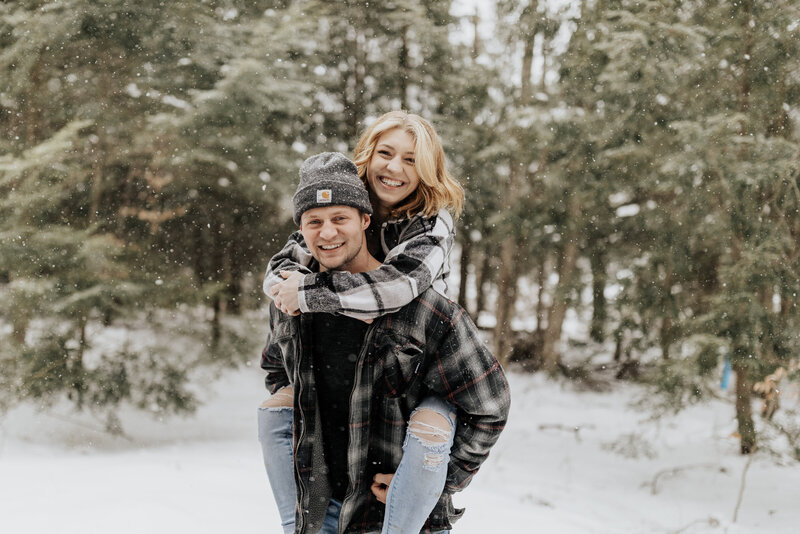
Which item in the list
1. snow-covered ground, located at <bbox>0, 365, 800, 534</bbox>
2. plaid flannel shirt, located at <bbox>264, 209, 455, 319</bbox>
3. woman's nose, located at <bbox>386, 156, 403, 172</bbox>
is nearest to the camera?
plaid flannel shirt, located at <bbox>264, 209, 455, 319</bbox>

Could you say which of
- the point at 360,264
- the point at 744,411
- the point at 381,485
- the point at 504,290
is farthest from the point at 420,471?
the point at 504,290

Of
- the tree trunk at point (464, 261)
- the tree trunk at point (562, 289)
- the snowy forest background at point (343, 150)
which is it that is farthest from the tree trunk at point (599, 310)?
the tree trunk at point (464, 261)

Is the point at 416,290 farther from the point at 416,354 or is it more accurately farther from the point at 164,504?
the point at 164,504

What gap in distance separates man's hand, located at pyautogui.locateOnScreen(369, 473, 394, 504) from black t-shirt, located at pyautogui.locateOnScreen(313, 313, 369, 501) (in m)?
0.09

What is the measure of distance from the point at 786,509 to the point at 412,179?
6.40m

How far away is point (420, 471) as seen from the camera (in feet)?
Result: 5.35

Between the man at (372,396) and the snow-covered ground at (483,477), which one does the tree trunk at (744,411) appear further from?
the man at (372,396)

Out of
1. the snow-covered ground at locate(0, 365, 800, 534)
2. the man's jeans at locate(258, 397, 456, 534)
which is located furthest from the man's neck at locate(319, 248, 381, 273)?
the snow-covered ground at locate(0, 365, 800, 534)

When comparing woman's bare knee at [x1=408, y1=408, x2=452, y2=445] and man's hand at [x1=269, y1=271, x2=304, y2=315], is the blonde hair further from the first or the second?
woman's bare knee at [x1=408, y1=408, x2=452, y2=445]

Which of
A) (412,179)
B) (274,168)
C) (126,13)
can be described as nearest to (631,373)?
(274,168)

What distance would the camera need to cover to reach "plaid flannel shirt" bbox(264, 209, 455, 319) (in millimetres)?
1576

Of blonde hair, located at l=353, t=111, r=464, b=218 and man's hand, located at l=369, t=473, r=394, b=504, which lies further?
blonde hair, located at l=353, t=111, r=464, b=218

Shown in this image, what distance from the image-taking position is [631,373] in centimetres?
1240

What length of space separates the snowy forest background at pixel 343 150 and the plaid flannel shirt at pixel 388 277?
411 cm
